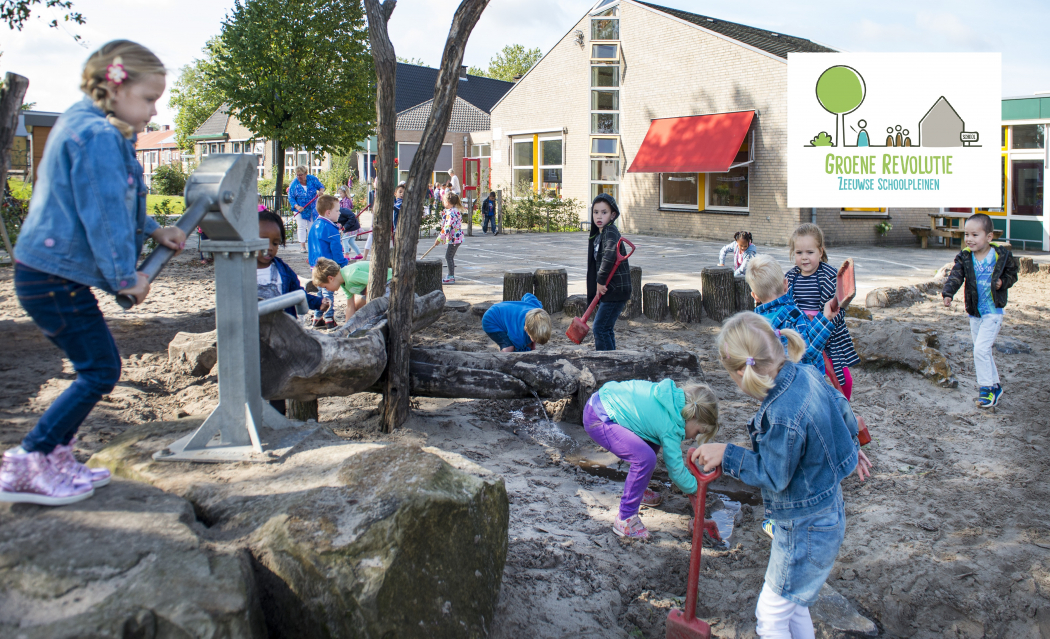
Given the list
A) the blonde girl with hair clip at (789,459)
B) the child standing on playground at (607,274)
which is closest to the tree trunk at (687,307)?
the child standing on playground at (607,274)

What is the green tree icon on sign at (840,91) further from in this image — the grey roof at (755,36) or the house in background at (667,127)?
the grey roof at (755,36)

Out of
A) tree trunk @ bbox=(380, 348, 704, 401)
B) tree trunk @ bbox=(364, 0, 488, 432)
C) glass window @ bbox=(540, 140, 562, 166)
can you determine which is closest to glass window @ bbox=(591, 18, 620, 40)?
glass window @ bbox=(540, 140, 562, 166)

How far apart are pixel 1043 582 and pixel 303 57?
70.6ft

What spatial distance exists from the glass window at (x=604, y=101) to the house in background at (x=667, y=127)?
0.03 metres

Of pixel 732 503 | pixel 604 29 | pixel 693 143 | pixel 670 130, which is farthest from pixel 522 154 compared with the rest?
pixel 732 503

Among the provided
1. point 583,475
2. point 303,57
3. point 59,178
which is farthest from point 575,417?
point 303,57

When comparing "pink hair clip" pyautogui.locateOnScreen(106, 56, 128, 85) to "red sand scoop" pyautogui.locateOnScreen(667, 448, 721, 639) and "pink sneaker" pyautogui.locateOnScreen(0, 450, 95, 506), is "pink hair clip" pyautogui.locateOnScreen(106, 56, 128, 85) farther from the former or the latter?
"red sand scoop" pyautogui.locateOnScreen(667, 448, 721, 639)

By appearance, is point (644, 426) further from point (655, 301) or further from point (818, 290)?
point (655, 301)

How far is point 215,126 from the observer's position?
2128 inches

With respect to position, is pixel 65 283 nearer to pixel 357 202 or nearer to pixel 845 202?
pixel 845 202

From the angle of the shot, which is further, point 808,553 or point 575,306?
point 575,306

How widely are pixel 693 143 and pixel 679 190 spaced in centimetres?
187

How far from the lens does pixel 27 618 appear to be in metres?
1.84

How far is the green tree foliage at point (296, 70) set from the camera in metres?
20.3
